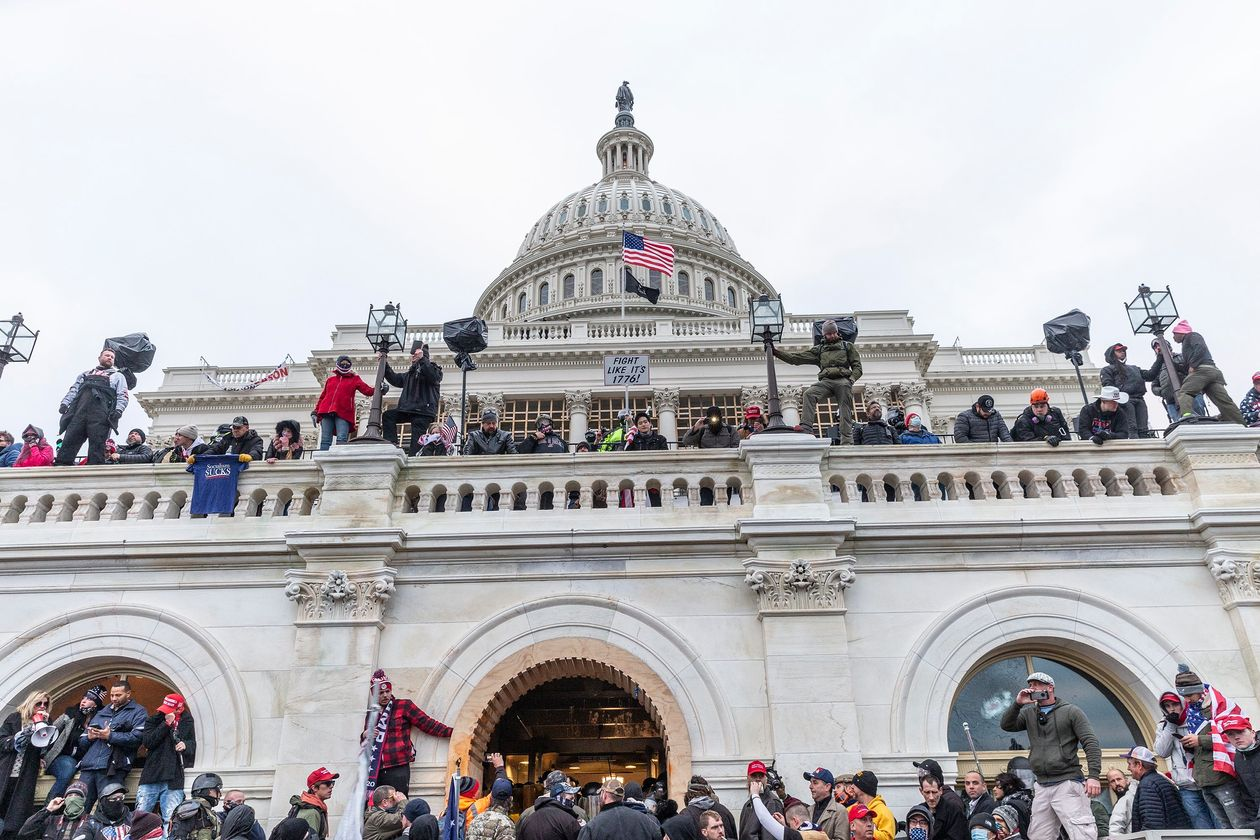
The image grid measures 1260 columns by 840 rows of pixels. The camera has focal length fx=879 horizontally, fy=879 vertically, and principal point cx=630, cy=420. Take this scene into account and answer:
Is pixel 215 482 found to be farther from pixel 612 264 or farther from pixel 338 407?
pixel 612 264

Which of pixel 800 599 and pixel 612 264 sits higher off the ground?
pixel 612 264

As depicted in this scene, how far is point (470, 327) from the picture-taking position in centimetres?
1833

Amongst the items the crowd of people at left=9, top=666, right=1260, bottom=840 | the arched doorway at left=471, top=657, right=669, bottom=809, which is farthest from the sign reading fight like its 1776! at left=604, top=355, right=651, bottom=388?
the crowd of people at left=9, top=666, right=1260, bottom=840

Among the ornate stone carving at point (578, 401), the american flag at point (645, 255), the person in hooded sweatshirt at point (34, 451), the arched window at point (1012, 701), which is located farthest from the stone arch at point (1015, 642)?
the ornate stone carving at point (578, 401)

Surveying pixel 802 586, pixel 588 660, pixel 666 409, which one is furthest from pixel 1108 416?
pixel 666 409

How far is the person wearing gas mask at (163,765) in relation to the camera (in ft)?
33.7

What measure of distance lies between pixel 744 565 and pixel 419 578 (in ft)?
14.3

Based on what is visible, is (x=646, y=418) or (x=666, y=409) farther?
(x=666, y=409)

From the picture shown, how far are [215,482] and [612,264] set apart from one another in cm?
7266

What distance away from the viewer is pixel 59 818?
31.8 ft

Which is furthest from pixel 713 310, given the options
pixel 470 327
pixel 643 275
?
pixel 470 327

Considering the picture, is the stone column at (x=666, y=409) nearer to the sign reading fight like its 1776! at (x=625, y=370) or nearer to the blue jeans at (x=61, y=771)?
the sign reading fight like its 1776! at (x=625, y=370)

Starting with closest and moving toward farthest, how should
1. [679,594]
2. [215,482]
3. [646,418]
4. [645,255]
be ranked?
[679,594]
[215,482]
[646,418]
[645,255]

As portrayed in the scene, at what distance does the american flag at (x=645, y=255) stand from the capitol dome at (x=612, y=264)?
26449 millimetres
